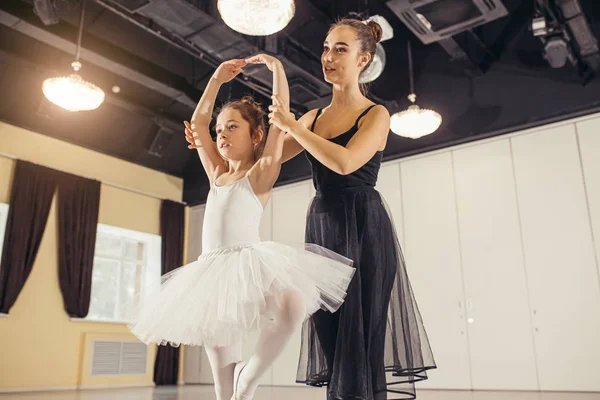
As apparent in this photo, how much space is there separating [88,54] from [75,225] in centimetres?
214

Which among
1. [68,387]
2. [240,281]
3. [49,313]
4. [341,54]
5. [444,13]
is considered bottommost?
[68,387]

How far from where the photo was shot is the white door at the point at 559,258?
489 cm

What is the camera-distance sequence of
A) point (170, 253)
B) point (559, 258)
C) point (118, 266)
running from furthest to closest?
point (170, 253) → point (118, 266) → point (559, 258)

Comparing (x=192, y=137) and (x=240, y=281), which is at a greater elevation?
(x=192, y=137)

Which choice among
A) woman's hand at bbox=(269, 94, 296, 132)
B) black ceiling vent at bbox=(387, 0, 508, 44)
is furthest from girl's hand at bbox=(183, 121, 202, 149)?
black ceiling vent at bbox=(387, 0, 508, 44)

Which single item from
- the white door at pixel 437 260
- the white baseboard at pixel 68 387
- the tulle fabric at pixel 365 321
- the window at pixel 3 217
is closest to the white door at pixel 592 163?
the white door at pixel 437 260

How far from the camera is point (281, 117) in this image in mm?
1518

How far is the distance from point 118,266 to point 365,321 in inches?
252

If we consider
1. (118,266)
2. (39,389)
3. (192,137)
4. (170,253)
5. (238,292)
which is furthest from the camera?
(170,253)

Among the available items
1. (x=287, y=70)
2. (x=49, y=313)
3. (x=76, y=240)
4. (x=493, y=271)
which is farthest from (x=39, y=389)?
(x=493, y=271)

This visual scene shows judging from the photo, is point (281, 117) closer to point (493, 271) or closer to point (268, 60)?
point (268, 60)

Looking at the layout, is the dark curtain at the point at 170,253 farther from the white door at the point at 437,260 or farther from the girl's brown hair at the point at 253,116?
the girl's brown hair at the point at 253,116

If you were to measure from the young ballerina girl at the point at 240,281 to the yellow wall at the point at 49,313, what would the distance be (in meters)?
5.06

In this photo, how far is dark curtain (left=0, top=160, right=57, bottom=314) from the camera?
5.88m
